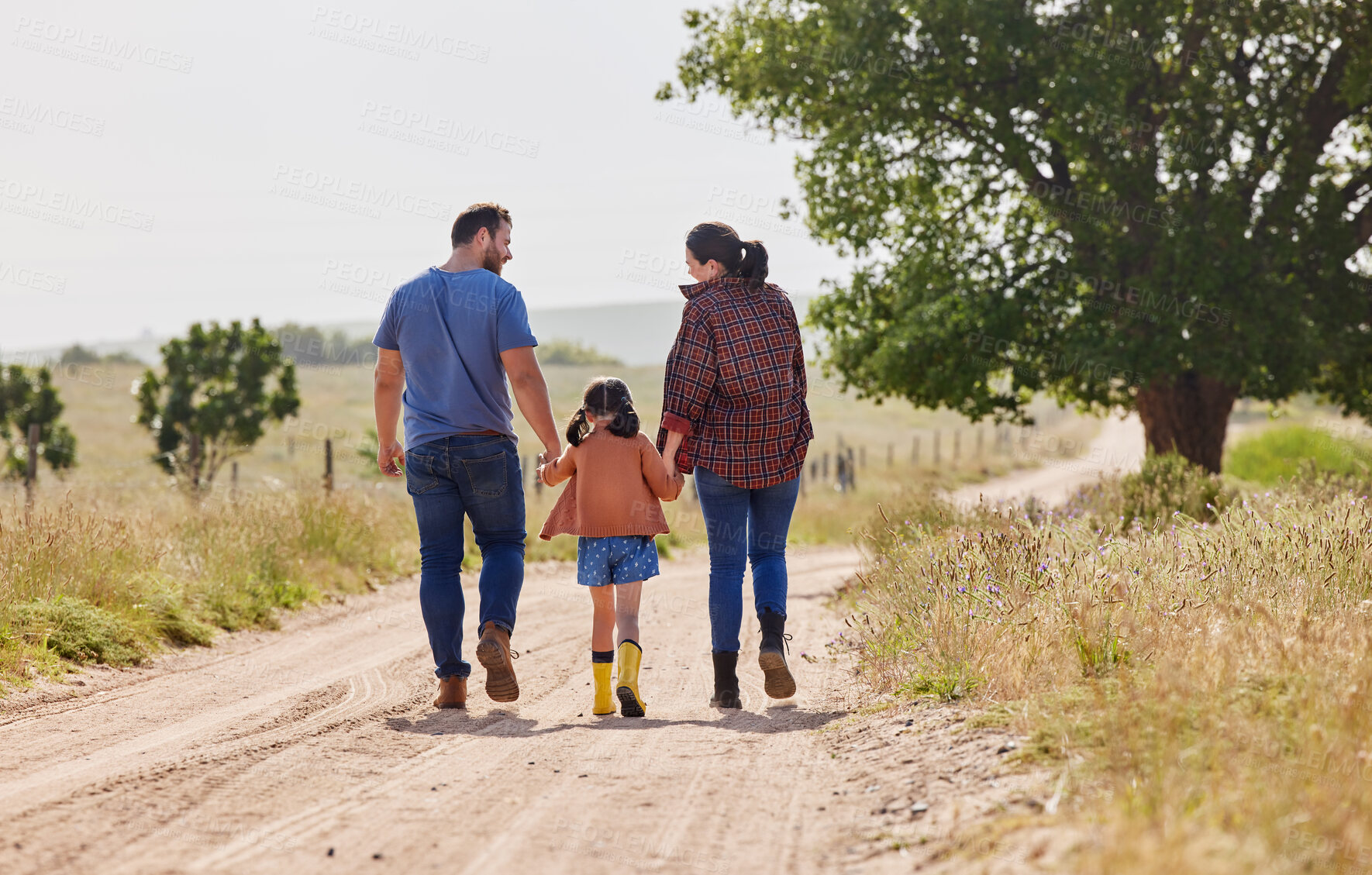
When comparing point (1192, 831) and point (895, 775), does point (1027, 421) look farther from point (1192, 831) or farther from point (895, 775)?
point (1192, 831)

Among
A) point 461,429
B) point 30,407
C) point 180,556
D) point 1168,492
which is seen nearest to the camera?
point 461,429

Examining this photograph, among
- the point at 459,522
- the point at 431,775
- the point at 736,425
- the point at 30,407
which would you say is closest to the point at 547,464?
the point at 459,522

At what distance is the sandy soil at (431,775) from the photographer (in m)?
2.84

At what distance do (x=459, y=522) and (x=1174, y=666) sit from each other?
3.30 m

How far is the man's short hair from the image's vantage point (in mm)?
5270

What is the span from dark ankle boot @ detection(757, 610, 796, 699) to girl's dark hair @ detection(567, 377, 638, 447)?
3.78 feet

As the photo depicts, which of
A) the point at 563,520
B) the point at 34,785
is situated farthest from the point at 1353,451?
the point at 34,785

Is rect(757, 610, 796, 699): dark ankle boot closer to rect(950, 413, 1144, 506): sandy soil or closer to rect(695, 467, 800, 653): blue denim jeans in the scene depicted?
rect(695, 467, 800, 653): blue denim jeans

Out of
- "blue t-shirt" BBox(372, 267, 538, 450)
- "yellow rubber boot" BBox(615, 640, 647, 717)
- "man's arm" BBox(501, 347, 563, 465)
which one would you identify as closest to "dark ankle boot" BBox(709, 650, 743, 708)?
"yellow rubber boot" BBox(615, 640, 647, 717)

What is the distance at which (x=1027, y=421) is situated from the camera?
13.8m

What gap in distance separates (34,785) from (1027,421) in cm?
1235

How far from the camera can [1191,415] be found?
14055 mm

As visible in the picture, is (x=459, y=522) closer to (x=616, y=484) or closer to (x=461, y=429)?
(x=461, y=429)

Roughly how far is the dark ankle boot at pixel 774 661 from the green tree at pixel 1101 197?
28.2 feet
